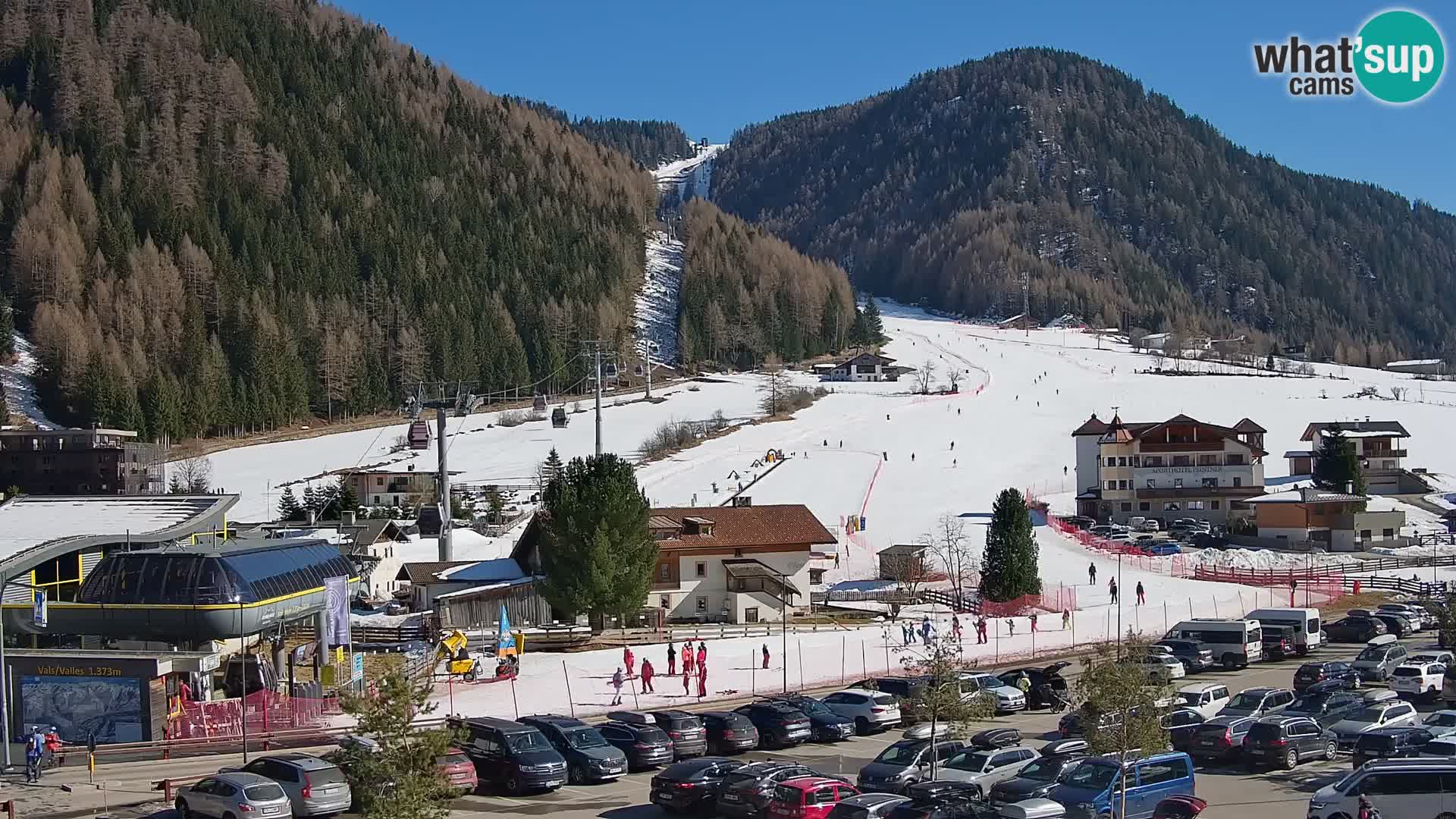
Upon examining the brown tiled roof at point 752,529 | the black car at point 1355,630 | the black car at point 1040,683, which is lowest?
the black car at point 1355,630

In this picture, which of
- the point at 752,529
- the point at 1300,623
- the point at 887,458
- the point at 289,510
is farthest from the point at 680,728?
the point at 887,458

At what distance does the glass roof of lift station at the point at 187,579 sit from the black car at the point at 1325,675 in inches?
902

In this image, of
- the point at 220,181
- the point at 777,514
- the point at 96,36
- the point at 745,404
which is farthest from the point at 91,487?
the point at 96,36

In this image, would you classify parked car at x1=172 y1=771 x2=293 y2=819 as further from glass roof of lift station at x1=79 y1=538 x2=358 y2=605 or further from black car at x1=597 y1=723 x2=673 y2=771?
glass roof of lift station at x1=79 y1=538 x2=358 y2=605

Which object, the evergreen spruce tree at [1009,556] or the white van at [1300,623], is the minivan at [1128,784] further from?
the evergreen spruce tree at [1009,556]

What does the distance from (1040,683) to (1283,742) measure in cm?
787

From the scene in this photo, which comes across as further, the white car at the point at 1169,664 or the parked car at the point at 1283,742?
the white car at the point at 1169,664

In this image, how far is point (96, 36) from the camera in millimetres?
185500

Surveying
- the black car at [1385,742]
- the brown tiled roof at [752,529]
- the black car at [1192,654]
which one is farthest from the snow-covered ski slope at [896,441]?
the black car at [1385,742]

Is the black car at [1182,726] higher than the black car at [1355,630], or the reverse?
the black car at [1182,726]

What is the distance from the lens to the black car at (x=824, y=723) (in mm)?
26953

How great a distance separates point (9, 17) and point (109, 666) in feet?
619

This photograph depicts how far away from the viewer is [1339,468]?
7319 centimetres

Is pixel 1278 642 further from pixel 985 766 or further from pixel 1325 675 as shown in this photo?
pixel 985 766
